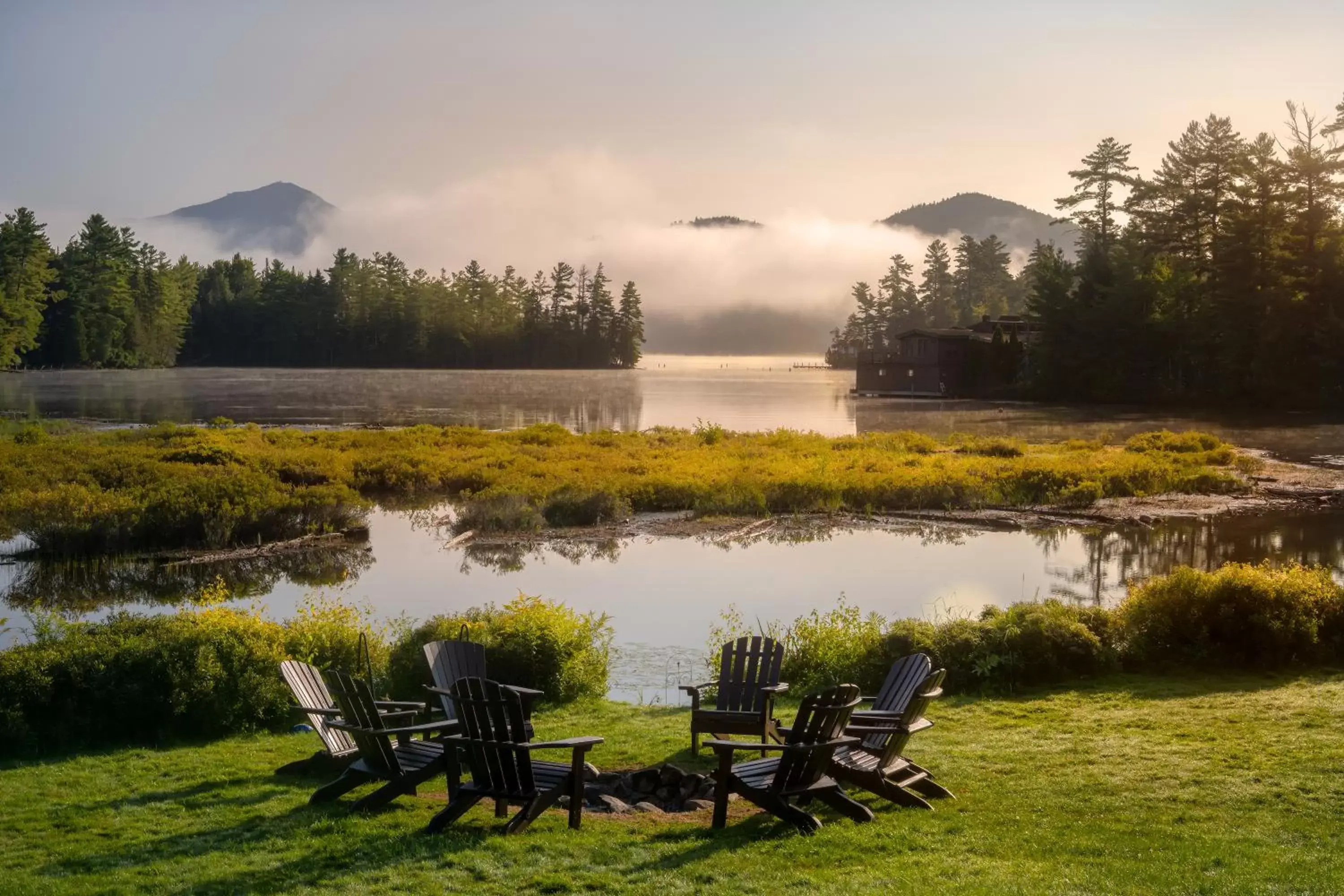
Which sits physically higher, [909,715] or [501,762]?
[909,715]

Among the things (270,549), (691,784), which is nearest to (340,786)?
(691,784)

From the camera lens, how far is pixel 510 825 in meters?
7.84

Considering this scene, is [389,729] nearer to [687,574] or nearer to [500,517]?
[687,574]

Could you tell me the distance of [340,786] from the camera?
866 centimetres

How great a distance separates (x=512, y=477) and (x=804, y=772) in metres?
26.7

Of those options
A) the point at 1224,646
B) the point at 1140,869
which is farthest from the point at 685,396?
the point at 1140,869

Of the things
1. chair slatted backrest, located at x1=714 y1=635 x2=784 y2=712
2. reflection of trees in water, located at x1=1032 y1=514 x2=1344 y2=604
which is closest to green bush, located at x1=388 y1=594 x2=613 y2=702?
chair slatted backrest, located at x1=714 y1=635 x2=784 y2=712

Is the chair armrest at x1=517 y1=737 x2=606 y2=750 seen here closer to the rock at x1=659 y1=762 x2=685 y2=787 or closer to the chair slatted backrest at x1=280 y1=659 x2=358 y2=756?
the rock at x1=659 y1=762 x2=685 y2=787

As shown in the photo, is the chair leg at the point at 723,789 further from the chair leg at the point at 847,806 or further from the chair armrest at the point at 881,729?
the chair armrest at the point at 881,729

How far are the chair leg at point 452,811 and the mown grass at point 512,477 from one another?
19177 mm

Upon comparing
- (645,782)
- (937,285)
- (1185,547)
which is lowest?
(1185,547)

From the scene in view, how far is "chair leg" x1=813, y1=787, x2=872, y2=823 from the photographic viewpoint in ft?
26.6

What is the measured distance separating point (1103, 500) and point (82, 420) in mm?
50966

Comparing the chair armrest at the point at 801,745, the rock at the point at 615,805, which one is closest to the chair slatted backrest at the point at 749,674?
the rock at the point at 615,805
